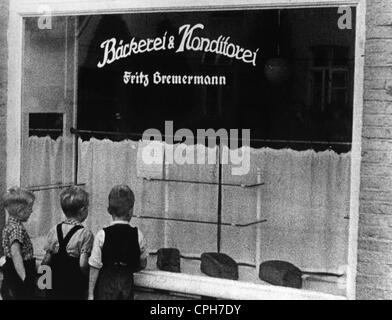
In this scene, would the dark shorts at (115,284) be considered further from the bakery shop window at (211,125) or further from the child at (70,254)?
the bakery shop window at (211,125)

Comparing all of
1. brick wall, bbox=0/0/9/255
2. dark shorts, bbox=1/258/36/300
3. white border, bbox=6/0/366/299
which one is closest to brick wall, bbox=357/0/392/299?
white border, bbox=6/0/366/299

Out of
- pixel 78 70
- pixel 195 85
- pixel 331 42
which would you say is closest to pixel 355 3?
pixel 331 42

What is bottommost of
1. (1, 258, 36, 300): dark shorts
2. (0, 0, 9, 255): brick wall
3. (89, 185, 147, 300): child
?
(1, 258, 36, 300): dark shorts

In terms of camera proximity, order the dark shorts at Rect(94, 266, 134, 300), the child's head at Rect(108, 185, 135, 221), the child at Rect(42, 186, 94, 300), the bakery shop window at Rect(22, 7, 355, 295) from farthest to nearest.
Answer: the child's head at Rect(108, 185, 135, 221) < the child at Rect(42, 186, 94, 300) < the dark shorts at Rect(94, 266, 134, 300) < the bakery shop window at Rect(22, 7, 355, 295)

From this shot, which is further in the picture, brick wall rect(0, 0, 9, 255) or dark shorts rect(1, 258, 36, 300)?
brick wall rect(0, 0, 9, 255)

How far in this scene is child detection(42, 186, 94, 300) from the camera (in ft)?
16.3

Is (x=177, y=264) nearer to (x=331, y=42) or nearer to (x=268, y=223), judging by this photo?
(x=268, y=223)

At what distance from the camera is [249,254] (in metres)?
4.97

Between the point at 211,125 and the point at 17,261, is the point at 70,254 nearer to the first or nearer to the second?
the point at 17,261

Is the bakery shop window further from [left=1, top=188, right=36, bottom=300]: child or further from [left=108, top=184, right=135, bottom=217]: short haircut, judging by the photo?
[left=1, top=188, right=36, bottom=300]: child

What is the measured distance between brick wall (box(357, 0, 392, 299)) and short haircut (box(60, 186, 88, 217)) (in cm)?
198

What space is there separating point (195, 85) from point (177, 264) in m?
1.23

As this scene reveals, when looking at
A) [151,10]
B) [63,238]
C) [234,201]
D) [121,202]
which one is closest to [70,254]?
[63,238]

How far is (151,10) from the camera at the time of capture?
4.93 m
